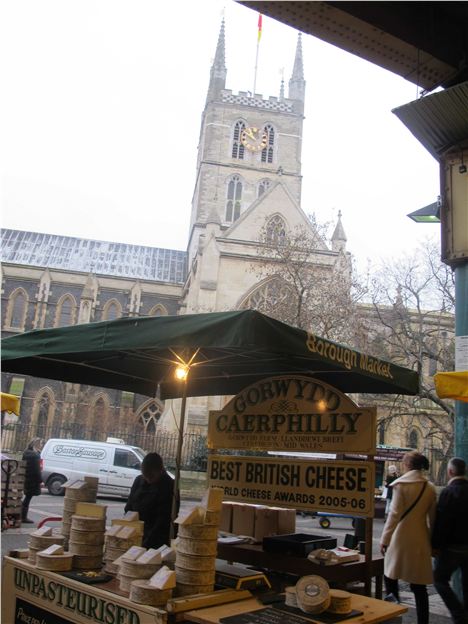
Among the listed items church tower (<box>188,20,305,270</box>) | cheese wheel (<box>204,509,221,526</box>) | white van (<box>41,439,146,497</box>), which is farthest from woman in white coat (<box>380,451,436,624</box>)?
church tower (<box>188,20,305,270</box>)

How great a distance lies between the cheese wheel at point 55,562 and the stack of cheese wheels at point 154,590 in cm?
71

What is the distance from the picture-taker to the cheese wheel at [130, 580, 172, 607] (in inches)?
127

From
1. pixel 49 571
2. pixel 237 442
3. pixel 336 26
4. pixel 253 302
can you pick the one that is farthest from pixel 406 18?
pixel 253 302

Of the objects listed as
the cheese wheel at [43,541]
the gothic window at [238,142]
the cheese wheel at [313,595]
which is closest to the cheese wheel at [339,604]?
the cheese wheel at [313,595]

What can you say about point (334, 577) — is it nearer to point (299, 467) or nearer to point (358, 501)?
point (358, 501)

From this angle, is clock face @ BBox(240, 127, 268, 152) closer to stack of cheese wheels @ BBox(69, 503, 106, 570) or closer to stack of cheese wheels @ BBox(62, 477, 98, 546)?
stack of cheese wheels @ BBox(62, 477, 98, 546)

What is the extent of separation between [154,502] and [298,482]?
1.49 meters

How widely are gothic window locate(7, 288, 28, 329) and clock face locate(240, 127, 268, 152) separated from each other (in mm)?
23455

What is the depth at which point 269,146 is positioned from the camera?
53281mm

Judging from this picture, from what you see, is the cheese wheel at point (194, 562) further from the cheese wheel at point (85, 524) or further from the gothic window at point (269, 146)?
the gothic window at point (269, 146)

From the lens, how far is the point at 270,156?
53.0 metres

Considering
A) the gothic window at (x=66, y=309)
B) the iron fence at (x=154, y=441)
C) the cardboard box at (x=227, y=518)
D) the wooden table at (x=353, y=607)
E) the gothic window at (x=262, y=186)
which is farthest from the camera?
the gothic window at (x=262, y=186)

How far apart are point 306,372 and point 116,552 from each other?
2.33 meters

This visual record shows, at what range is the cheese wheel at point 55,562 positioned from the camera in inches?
149
